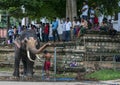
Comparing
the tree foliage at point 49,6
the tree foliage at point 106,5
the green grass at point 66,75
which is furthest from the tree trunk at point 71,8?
the green grass at point 66,75

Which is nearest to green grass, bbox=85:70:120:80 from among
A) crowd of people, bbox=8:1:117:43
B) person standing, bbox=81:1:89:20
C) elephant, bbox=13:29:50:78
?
elephant, bbox=13:29:50:78

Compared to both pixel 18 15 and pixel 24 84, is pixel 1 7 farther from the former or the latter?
pixel 24 84

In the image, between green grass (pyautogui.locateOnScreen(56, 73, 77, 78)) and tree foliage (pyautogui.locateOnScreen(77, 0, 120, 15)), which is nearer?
green grass (pyautogui.locateOnScreen(56, 73, 77, 78))

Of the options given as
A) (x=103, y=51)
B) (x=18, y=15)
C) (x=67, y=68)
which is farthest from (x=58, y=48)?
(x=18, y=15)

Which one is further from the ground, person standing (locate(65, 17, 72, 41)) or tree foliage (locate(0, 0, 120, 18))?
tree foliage (locate(0, 0, 120, 18))

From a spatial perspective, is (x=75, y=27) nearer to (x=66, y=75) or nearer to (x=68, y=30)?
(x=68, y=30)

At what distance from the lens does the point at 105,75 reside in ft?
72.5

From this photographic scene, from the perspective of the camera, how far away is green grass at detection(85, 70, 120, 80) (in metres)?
21.5

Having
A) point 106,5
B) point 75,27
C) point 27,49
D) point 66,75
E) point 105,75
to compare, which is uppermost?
point 106,5

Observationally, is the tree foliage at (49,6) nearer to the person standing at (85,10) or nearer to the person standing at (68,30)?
the person standing at (85,10)

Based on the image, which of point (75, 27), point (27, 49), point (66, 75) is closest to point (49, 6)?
point (75, 27)

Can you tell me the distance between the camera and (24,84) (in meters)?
18.0

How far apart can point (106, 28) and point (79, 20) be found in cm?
218

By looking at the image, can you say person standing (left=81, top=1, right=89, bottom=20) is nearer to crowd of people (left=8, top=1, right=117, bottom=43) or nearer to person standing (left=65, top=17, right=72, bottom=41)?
crowd of people (left=8, top=1, right=117, bottom=43)
